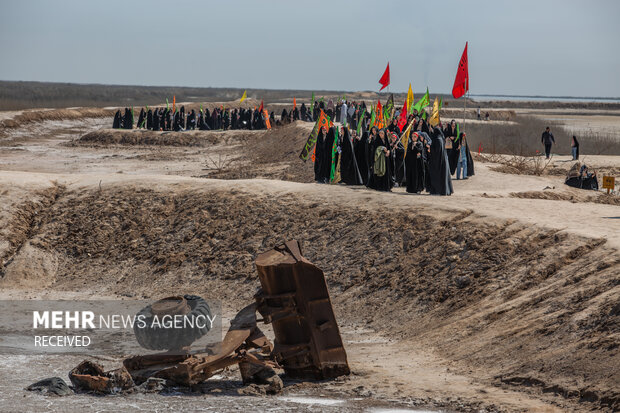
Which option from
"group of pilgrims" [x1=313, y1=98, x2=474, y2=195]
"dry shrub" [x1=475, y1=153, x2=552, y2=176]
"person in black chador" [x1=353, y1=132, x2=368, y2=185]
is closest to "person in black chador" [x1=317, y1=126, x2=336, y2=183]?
"group of pilgrims" [x1=313, y1=98, x2=474, y2=195]

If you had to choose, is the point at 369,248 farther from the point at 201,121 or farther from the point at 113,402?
the point at 201,121

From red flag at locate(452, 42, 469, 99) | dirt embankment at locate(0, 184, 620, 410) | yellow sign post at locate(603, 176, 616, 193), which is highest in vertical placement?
red flag at locate(452, 42, 469, 99)

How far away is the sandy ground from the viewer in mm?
8320

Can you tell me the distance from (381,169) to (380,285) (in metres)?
5.43

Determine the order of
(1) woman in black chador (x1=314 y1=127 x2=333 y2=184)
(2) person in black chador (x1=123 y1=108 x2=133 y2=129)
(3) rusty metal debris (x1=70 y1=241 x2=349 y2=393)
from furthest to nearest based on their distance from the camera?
(2) person in black chador (x1=123 y1=108 x2=133 y2=129) → (1) woman in black chador (x1=314 y1=127 x2=333 y2=184) → (3) rusty metal debris (x1=70 y1=241 x2=349 y2=393)

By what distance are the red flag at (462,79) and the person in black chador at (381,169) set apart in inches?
201

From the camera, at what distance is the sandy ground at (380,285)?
8.32 metres

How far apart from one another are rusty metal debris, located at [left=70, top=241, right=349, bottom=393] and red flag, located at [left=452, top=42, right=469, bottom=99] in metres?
15.0

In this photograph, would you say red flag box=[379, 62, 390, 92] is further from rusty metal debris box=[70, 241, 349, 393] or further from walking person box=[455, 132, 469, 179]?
rusty metal debris box=[70, 241, 349, 393]

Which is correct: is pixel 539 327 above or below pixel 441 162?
below

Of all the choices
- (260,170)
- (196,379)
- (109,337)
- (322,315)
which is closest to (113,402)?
(196,379)

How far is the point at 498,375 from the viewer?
8945mm

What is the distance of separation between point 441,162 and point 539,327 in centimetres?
850

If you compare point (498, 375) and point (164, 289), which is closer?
point (498, 375)
